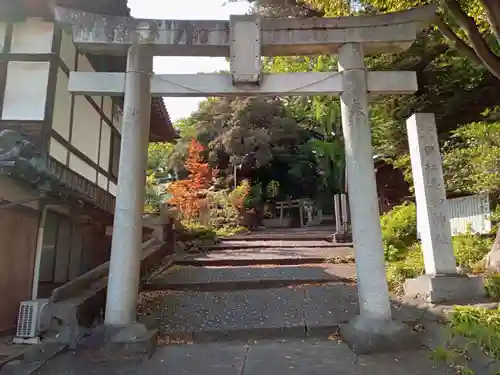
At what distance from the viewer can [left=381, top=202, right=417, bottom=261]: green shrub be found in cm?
1072

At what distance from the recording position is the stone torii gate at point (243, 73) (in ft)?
19.3

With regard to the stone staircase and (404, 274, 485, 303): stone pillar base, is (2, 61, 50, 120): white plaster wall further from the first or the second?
Answer: (404, 274, 485, 303): stone pillar base

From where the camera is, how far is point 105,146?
428 inches

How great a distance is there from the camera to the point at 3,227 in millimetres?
6137

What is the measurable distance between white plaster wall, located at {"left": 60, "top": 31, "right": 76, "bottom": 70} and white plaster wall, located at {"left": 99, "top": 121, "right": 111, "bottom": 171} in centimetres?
226

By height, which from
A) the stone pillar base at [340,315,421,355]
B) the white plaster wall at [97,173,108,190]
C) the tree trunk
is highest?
the white plaster wall at [97,173,108,190]

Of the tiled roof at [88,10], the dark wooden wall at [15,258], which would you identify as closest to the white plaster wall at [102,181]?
the tiled roof at [88,10]

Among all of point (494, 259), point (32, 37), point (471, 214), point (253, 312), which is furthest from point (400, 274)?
point (32, 37)

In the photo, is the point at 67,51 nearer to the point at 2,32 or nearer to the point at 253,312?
the point at 2,32

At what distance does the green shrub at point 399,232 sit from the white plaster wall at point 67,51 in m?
9.21

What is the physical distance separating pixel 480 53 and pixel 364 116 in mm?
3292

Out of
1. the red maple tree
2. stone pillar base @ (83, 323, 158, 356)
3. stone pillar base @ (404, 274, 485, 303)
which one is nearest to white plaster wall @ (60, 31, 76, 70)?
stone pillar base @ (83, 323, 158, 356)

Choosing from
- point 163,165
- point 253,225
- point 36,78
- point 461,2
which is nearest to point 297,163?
point 253,225

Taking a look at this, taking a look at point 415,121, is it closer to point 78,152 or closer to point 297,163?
point 78,152
